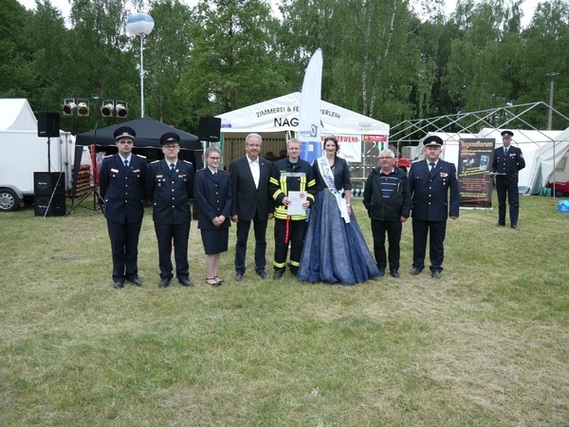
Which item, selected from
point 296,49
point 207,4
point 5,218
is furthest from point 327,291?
point 296,49

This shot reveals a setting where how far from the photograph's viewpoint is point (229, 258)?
7.04 meters

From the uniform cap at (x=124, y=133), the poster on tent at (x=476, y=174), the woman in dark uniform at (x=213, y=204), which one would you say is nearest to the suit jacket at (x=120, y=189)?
the uniform cap at (x=124, y=133)

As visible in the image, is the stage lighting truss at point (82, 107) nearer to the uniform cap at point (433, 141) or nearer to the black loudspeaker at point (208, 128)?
the black loudspeaker at point (208, 128)

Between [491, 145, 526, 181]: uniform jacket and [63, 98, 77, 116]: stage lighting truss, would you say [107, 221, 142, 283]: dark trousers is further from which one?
[63, 98, 77, 116]: stage lighting truss

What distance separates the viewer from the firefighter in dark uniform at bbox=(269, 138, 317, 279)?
18.4ft

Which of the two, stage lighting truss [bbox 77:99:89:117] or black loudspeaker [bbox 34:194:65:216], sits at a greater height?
stage lighting truss [bbox 77:99:89:117]

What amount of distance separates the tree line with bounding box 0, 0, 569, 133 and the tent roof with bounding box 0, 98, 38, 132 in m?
12.2

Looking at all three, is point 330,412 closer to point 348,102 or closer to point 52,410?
point 52,410

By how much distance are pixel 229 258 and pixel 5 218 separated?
19.9 feet

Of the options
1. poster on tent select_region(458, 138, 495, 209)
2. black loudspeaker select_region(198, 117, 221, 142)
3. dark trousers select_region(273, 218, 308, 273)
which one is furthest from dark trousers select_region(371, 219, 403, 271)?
poster on tent select_region(458, 138, 495, 209)

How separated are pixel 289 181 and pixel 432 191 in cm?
169

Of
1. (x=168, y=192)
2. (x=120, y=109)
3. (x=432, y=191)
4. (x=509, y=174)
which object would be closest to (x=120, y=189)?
(x=168, y=192)

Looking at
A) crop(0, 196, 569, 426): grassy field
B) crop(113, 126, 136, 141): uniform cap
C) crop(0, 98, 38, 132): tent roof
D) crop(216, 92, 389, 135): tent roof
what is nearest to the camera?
crop(0, 196, 569, 426): grassy field

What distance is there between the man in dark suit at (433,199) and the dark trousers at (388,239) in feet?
0.94
